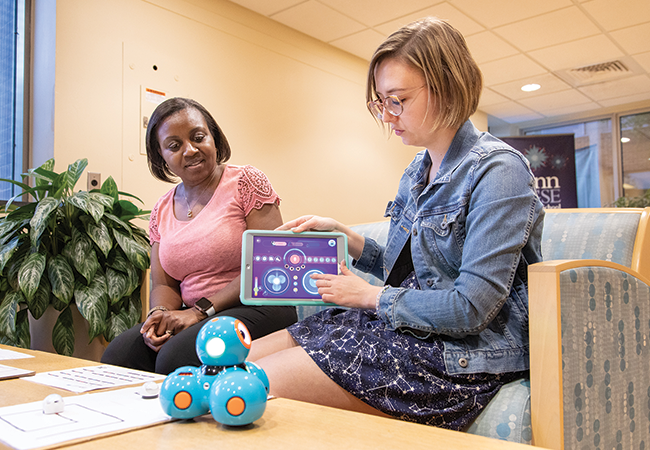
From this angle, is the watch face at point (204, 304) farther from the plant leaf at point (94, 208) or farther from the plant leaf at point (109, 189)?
the plant leaf at point (109, 189)

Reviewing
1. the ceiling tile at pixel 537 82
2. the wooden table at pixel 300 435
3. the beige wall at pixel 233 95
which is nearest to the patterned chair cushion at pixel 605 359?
the wooden table at pixel 300 435

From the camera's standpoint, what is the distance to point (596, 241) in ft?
4.51

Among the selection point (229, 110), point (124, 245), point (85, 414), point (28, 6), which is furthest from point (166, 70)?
point (85, 414)

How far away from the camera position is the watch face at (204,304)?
1539 millimetres

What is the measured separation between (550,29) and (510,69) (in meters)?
0.84

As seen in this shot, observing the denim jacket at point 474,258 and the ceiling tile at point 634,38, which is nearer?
the denim jacket at point 474,258

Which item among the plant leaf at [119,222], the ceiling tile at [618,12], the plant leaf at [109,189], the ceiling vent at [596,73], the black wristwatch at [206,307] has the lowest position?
the black wristwatch at [206,307]

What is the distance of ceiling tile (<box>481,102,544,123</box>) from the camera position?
6191 millimetres

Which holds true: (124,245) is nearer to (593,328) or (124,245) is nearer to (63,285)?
(63,285)

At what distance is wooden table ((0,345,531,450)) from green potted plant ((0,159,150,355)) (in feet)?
4.95

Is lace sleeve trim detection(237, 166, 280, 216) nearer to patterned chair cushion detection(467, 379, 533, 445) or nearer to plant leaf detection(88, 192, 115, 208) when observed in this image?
plant leaf detection(88, 192, 115, 208)

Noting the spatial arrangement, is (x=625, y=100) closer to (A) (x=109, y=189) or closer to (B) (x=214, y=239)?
(A) (x=109, y=189)

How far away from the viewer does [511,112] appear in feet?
21.1

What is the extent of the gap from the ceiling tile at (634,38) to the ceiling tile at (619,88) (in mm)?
811
